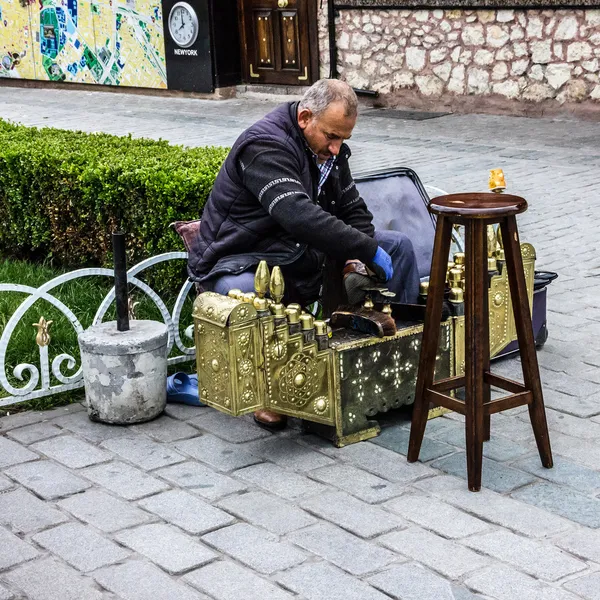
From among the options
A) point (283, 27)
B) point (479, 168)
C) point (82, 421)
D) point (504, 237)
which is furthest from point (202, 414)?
point (283, 27)

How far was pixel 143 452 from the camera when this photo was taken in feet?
14.1

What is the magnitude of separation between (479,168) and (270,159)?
540cm

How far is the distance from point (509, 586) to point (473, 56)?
996cm

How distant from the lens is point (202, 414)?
4.66 m

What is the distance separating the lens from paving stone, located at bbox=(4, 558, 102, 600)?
3.25 m

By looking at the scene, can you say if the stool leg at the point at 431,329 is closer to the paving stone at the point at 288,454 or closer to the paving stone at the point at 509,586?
the paving stone at the point at 288,454

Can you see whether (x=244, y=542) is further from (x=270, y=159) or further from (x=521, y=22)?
(x=521, y=22)

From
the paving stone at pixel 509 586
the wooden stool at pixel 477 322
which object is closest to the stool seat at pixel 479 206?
the wooden stool at pixel 477 322

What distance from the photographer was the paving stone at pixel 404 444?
165 inches

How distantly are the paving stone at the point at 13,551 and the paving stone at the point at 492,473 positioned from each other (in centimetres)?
150

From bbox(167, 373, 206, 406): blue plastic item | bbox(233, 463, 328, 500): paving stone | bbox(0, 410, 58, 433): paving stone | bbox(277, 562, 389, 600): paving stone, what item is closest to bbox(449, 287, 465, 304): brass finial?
bbox(233, 463, 328, 500): paving stone

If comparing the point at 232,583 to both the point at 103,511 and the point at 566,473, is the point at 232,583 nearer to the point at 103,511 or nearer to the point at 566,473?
the point at 103,511

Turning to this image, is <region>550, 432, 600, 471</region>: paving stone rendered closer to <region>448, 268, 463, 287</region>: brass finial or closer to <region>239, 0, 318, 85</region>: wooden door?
<region>448, 268, 463, 287</region>: brass finial

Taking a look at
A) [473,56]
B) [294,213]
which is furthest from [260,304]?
[473,56]
